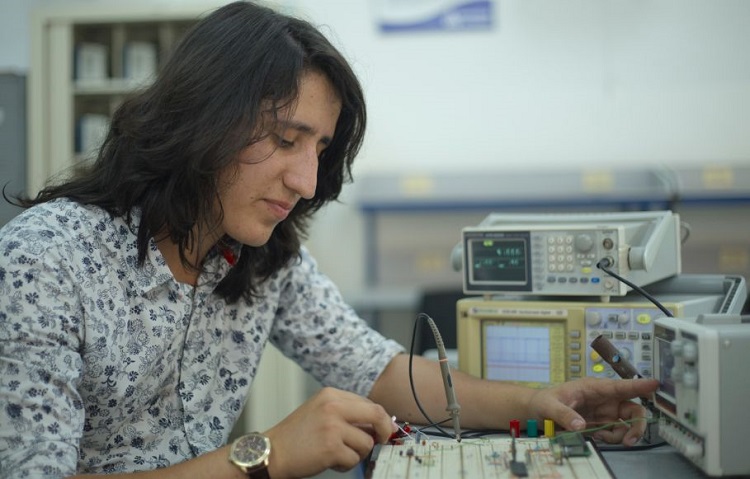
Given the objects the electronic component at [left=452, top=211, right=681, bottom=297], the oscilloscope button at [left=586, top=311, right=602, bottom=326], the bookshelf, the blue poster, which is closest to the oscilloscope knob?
the electronic component at [left=452, top=211, right=681, bottom=297]

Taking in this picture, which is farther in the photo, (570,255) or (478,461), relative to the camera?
(570,255)

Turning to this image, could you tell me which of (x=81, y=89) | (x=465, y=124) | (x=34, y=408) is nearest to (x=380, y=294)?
(x=465, y=124)

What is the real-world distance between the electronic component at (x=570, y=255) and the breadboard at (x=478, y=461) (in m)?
0.38

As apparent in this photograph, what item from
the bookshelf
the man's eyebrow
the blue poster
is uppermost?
the blue poster

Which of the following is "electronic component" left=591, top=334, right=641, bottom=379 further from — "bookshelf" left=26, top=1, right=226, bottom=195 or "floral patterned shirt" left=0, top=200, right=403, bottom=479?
"bookshelf" left=26, top=1, right=226, bottom=195

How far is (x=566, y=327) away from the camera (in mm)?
1447

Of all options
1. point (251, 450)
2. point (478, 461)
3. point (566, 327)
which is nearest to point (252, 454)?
point (251, 450)

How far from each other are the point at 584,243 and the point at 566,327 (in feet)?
0.52

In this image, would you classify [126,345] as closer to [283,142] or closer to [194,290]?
[194,290]

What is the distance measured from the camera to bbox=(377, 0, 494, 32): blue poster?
446 centimetres

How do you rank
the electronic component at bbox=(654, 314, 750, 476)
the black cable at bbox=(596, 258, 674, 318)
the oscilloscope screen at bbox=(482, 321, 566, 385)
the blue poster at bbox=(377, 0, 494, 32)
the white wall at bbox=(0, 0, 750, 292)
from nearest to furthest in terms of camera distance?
1. the electronic component at bbox=(654, 314, 750, 476)
2. the black cable at bbox=(596, 258, 674, 318)
3. the oscilloscope screen at bbox=(482, 321, 566, 385)
4. the white wall at bbox=(0, 0, 750, 292)
5. the blue poster at bbox=(377, 0, 494, 32)

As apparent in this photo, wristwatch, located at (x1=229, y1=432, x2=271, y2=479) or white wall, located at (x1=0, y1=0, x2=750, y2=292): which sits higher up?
white wall, located at (x1=0, y1=0, x2=750, y2=292)

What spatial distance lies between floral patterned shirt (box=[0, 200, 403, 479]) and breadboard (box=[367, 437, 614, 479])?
1.35 ft

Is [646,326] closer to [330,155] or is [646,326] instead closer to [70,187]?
[330,155]
